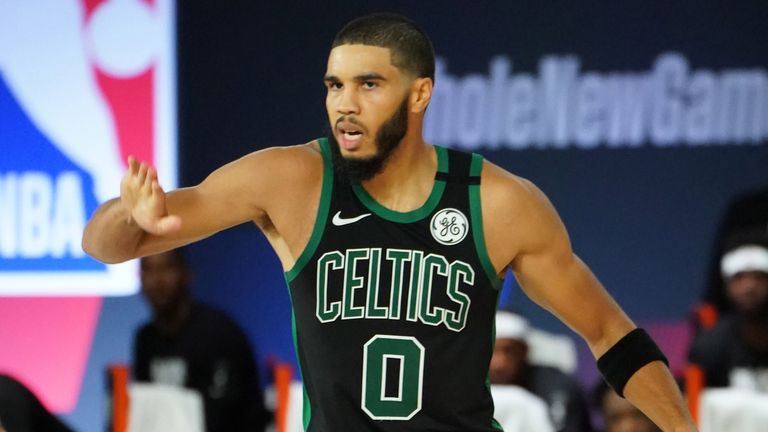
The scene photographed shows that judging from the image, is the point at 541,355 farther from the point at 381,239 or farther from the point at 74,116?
the point at 381,239

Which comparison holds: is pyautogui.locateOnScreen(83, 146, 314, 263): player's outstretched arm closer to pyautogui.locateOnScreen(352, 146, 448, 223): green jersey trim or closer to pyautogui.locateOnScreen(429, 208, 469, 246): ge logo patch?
pyautogui.locateOnScreen(352, 146, 448, 223): green jersey trim

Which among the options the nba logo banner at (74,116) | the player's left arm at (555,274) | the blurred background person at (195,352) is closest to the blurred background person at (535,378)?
the blurred background person at (195,352)

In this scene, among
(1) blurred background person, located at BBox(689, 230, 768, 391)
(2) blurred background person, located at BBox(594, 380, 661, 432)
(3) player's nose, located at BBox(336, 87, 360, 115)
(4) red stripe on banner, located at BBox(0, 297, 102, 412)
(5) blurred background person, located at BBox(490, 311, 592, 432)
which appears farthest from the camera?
(4) red stripe on banner, located at BBox(0, 297, 102, 412)

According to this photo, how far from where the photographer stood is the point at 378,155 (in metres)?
3.21

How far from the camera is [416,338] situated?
10.5 feet

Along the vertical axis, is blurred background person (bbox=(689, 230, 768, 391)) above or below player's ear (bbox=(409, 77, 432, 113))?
below

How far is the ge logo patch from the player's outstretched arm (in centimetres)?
30

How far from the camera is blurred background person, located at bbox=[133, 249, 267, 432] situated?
20.0 feet

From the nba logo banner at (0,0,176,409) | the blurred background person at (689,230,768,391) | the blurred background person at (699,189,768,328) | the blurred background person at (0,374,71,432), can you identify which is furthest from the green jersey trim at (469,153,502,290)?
the blurred background person at (699,189,768,328)

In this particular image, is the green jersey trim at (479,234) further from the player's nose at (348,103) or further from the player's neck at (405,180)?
the player's nose at (348,103)

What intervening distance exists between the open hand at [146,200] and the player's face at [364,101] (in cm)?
39

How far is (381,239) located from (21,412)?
136 cm

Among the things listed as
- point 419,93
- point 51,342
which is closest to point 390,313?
point 419,93

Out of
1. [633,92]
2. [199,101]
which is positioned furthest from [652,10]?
[199,101]
